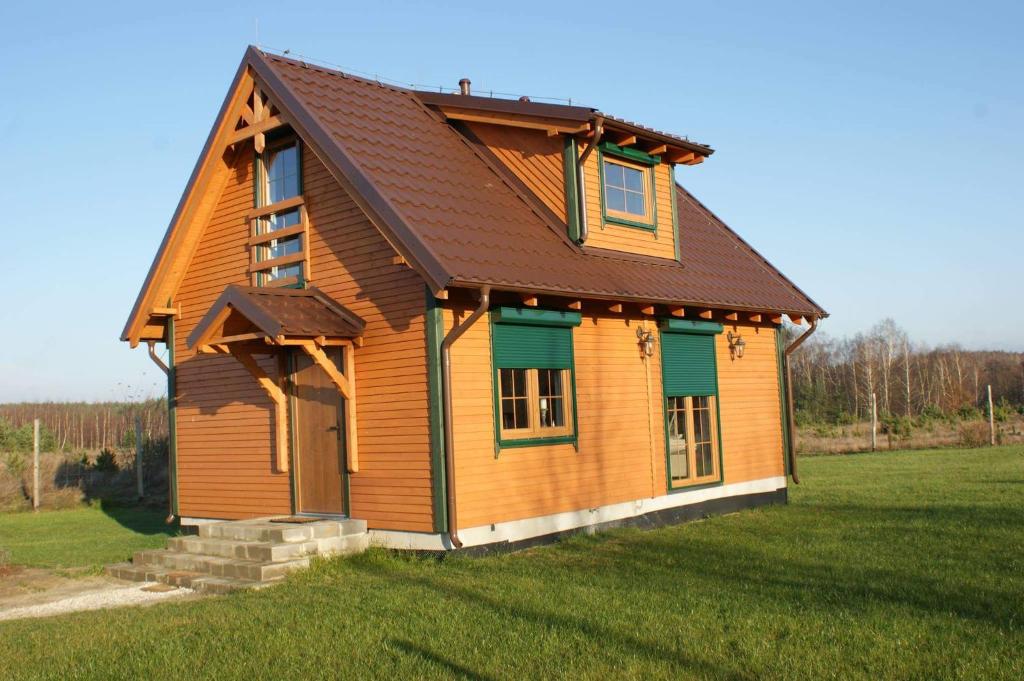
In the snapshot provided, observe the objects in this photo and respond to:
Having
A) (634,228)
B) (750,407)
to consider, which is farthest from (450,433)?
(750,407)

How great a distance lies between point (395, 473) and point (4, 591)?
452 centimetres

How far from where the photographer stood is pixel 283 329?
1014 centimetres

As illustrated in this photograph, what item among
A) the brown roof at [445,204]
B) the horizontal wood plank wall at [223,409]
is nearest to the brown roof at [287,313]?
the brown roof at [445,204]

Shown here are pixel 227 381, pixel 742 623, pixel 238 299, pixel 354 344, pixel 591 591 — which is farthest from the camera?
pixel 227 381

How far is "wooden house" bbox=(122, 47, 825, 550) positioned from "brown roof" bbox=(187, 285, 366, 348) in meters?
0.04

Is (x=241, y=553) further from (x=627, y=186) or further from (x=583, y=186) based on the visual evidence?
(x=627, y=186)

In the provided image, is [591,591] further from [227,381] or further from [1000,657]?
[227,381]

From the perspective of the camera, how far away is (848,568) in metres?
9.20

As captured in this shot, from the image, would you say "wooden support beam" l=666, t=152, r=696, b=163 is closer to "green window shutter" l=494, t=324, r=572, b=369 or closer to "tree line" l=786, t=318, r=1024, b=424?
"green window shutter" l=494, t=324, r=572, b=369

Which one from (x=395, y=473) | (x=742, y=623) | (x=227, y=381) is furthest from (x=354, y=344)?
(x=742, y=623)

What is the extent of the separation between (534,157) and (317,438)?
15.5 feet

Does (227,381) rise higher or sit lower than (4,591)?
higher

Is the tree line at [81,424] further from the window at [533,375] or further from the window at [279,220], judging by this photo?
the window at [533,375]

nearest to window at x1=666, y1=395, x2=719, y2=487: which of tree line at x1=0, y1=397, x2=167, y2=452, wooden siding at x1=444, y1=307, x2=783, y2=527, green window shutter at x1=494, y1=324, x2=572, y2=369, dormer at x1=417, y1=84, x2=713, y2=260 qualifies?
wooden siding at x1=444, y1=307, x2=783, y2=527
